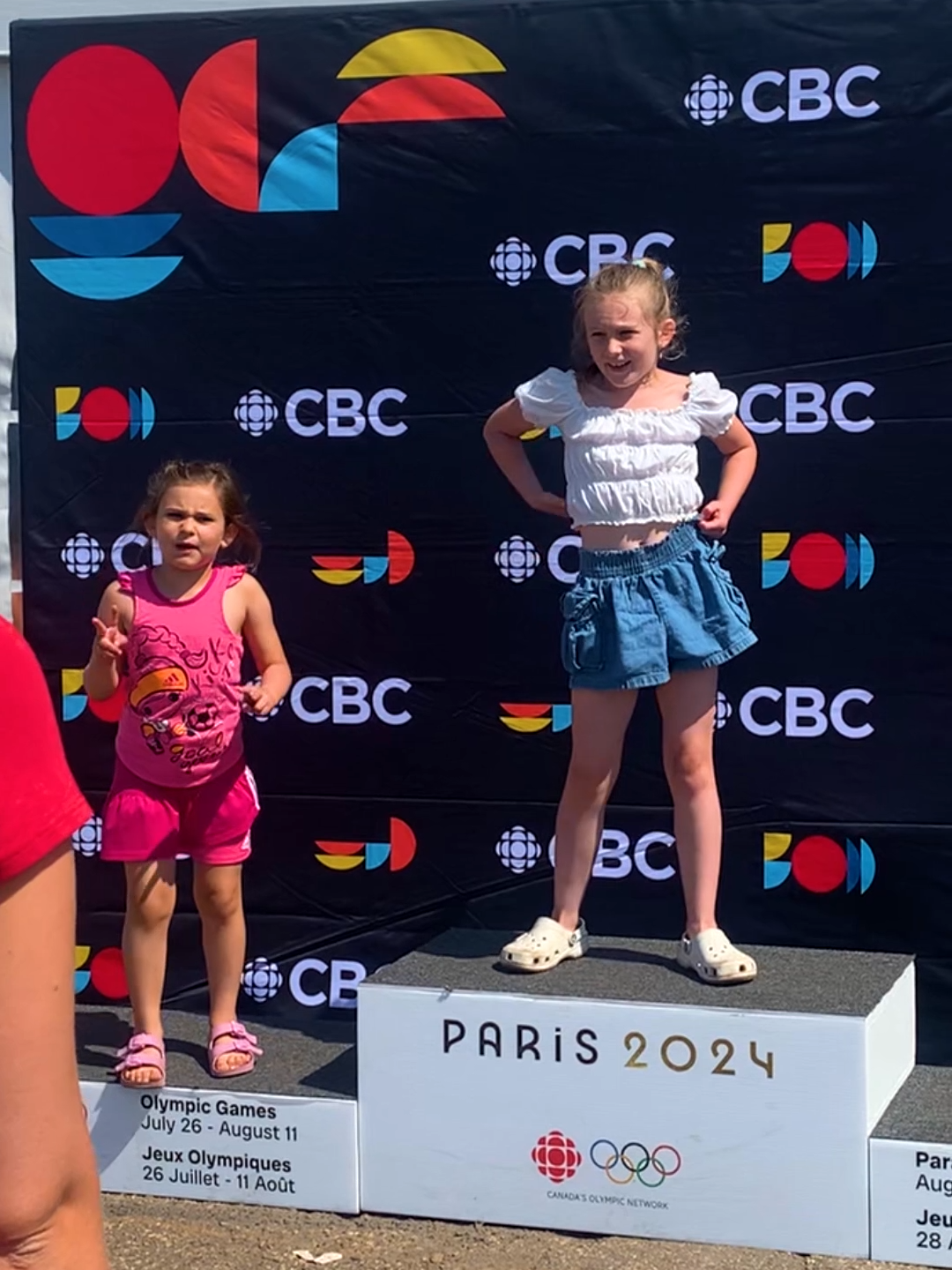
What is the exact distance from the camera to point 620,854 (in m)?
4.20

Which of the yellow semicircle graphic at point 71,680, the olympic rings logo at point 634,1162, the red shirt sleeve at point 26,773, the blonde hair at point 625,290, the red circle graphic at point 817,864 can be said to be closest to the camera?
the red shirt sleeve at point 26,773

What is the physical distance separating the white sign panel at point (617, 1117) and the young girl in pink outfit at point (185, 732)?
1.62 feet

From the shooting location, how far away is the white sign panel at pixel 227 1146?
11.8 ft

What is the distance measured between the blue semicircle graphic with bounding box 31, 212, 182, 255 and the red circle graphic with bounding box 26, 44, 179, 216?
0.10 ft

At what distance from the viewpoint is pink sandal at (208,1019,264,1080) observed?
12.4 ft

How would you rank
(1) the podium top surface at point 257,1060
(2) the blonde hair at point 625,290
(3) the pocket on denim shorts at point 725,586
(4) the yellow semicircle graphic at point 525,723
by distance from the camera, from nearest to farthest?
(2) the blonde hair at point 625,290
(3) the pocket on denim shorts at point 725,586
(1) the podium top surface at point 257,1060
(4) the yellow semicircle graphic at point 525,723

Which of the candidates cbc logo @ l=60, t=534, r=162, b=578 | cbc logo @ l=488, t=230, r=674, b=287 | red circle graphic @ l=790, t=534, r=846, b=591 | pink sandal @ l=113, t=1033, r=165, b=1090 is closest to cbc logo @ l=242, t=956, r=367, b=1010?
pink sandal @ l=113, t=1033, r=165, b=1090

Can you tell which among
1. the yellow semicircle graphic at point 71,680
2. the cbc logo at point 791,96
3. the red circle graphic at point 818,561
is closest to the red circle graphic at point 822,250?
the cbc logo at point 791,96

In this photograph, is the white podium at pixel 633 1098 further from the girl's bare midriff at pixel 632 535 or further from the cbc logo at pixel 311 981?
the girl's bare midriff at pixel 632 535

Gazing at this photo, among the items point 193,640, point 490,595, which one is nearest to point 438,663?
point 490,595

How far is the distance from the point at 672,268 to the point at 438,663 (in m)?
1.12

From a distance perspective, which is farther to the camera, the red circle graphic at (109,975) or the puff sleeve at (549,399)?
the red circle graphic at (109,975)

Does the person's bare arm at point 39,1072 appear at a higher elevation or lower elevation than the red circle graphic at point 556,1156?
higher

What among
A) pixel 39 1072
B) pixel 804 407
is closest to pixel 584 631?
pixel 804 407
